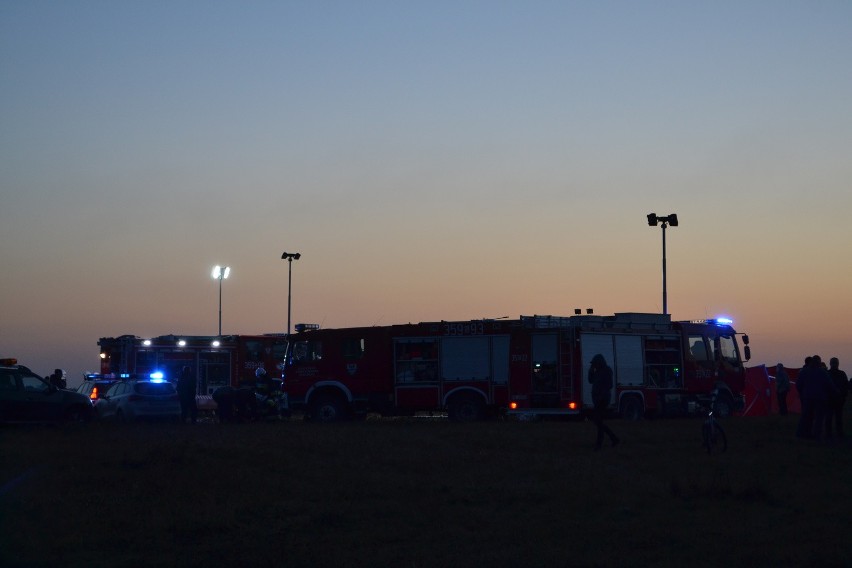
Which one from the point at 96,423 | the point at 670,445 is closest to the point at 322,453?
the point at 670,445

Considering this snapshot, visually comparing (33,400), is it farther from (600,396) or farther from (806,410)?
(806,410)

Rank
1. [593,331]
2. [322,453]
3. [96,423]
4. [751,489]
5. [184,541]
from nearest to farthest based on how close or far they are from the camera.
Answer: [184,541] → [751,489] → [322,453] → [96,423] → [593,331]

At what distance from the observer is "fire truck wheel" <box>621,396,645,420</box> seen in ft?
96.3

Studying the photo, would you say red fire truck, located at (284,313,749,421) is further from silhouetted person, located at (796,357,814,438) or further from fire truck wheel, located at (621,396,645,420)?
silhouetted person, located at (796,357,814,438)

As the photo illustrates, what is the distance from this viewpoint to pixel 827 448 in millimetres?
19828

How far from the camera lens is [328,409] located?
31.3 metres

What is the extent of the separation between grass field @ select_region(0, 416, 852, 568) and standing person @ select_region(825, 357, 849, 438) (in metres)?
1.59

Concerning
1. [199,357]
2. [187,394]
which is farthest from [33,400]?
[199,357]

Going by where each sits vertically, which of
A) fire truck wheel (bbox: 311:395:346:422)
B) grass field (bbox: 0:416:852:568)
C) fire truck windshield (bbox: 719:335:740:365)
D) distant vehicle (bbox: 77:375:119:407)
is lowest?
grass field (bbox: 0:416:852:568)

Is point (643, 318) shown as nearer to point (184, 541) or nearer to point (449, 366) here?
point (449, 366)

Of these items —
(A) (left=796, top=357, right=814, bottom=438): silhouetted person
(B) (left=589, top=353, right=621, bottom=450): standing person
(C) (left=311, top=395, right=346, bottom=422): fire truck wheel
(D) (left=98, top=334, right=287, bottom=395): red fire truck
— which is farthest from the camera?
(D) (left=98, top=334, right=287, bottom=395): red fire truck

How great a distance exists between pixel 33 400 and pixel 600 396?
15.6 meters

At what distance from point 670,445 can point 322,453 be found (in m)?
6.83

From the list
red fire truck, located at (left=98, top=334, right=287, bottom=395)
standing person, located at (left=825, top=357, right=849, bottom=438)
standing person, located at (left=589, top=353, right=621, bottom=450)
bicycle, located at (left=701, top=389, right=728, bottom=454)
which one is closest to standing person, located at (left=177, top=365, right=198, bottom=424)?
red fire truck, located at (left=98, top=334, right=287, bottom=395)
